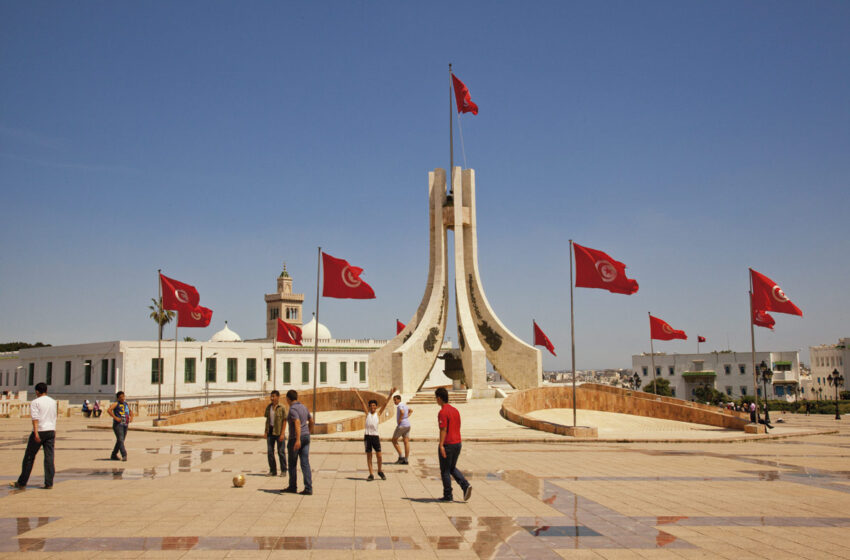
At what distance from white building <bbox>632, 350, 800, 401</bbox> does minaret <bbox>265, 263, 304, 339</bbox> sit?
41.0m

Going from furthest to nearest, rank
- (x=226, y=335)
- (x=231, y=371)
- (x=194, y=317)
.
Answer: (x=226, y=335) < (x=231, y=371) < (x=194, y=317)

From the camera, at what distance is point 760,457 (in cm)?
1602

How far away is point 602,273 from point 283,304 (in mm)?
66379

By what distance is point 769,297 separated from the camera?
80.7 feet

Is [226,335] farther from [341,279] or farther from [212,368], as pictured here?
[341,279]

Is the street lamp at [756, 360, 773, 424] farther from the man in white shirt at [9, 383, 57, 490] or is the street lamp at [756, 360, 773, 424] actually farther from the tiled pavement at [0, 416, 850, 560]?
the man in white shirt at [9, 383, 57, 490]

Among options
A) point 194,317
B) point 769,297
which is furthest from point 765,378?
point 194,317

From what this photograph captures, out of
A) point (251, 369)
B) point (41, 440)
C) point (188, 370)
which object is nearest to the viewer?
point (41, 440)

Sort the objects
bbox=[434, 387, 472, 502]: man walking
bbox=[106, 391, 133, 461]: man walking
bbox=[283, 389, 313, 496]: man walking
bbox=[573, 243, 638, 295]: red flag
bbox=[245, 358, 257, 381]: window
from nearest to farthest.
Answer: bbox=[434, 387, 472, 502]: man walking → bbox=[283, 389, 313, 496]: man walking → bbox=[106, 391, 133, 461]: man walking → bbox=[573, 243, 638, 295]: red flag → bbox=[245, 358, 257, 381]: window

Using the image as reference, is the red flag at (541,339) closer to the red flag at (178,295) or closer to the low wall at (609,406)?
the low wall at (609,406)

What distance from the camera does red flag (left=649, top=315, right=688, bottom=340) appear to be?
115ft

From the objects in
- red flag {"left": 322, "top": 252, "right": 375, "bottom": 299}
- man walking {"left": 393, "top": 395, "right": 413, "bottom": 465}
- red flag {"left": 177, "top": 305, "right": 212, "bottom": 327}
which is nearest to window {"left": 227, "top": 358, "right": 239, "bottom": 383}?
red flag {"left": 177, "top": 305, "right": 212, "bottom": 327}

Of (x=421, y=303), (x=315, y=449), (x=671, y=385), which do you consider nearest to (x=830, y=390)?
(x=671, y=385)

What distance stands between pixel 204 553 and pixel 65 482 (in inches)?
229
